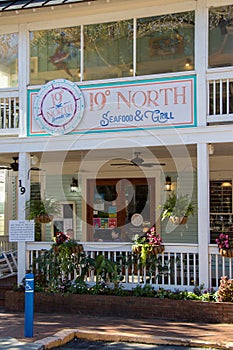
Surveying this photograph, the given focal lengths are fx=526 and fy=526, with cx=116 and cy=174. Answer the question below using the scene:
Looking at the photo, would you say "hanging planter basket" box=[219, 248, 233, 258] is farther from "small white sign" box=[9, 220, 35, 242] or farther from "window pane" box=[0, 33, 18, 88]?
"window pane" box=[0, 33, 18, 88]

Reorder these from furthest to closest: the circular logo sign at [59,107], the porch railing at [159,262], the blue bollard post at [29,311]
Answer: the circular logo sign at [59,107]
the porch railing at [159,262]
the blue bollard post at [29,311]

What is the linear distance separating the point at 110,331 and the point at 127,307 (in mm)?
1188

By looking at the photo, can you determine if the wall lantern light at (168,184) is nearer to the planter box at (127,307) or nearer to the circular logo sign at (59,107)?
the circular logo sign at (59,107)

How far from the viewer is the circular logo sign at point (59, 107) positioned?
10297 mm

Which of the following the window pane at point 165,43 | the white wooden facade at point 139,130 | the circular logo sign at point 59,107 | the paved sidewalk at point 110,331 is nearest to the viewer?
the paved sidewalk at point 110,331

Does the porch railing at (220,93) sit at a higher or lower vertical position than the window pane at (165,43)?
lower

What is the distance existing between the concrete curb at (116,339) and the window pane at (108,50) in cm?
534

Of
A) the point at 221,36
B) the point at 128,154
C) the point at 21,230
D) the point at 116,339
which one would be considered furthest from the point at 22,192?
the point at 221,36

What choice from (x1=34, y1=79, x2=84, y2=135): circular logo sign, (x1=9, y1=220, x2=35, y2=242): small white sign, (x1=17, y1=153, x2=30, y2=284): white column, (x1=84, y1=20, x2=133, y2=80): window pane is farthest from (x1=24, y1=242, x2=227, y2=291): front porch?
(x1=84, y1=20, x2=133, y2=80): window pane

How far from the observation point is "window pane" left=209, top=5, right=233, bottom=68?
984cm

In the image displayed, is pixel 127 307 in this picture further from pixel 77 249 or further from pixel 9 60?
pixel 9 60

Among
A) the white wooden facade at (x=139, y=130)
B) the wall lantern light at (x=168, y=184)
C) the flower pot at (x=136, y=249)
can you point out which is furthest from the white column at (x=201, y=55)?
the wall lantern light at (x=168, y=184)

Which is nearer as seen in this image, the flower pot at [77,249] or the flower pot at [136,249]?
the flower pot at [136,249]

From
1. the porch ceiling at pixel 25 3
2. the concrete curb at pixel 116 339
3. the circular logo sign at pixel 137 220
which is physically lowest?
the concrete curb at pixel 116 339
